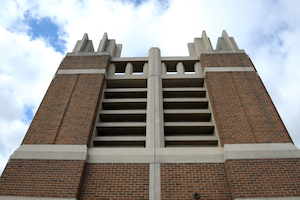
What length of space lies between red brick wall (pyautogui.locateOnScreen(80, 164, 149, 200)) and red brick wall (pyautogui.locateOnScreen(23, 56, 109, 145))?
1.24 meters

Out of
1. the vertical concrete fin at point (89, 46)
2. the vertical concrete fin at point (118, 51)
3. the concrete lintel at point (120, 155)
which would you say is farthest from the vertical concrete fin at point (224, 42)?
the concrete lintel at point (120, 155)

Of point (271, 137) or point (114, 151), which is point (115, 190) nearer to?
point (114, 151)

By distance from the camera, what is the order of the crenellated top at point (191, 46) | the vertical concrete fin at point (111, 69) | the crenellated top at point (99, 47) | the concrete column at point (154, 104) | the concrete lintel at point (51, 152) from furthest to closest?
1. the crenellated top at point (99, 47)
2. the crenellated top at point (191, 46)
3. the vertical concrete fin at point (111, 69)
4. the concrete column at point (154, 104)
5. the concrete lintel at point (51, 152)

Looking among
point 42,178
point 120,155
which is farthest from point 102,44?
point 42,178

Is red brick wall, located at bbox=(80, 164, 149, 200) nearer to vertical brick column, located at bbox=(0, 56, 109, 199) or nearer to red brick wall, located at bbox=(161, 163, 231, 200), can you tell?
vertical brick column, located at bbox=(0, 56, 109, 199)

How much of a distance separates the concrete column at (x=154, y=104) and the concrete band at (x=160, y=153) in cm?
61

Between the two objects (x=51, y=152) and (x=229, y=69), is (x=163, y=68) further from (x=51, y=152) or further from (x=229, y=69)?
(x=51, y=152)

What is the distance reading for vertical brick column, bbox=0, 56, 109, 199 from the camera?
6.82 metres

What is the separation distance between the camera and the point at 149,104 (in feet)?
32.5

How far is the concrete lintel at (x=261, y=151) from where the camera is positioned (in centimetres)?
735

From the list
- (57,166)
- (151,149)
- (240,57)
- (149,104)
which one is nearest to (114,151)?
(151,149)

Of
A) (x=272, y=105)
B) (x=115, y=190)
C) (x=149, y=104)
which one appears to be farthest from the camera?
(x=149, y=104)

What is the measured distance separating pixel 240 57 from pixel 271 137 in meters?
5.31

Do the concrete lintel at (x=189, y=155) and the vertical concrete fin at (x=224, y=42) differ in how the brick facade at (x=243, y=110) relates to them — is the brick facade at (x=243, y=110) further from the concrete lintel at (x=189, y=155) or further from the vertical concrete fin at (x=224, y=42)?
the vertical concrete fin at (x=224, y=42)
